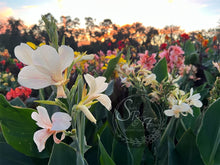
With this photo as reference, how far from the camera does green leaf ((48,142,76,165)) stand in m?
0.47

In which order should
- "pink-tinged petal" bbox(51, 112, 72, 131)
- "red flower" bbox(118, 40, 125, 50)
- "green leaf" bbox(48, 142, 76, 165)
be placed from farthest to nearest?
"red flower" bbox(118, 40, 125, 50) → "green leaf" bbox(48, 142, 76, 165) → "pink-tinged petal" bbox(51, 112, 72, 131)

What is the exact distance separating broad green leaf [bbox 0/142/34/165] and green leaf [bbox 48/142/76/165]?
23 centimetres

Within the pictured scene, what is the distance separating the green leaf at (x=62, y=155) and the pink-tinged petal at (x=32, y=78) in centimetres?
20

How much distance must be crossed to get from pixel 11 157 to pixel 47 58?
461 mm

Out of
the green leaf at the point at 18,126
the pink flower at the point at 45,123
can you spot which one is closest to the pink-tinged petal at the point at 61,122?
the pink flower at the point at 45,123

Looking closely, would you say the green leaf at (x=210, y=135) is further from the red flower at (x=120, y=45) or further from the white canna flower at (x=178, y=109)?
the red flower at (x=120, y=45)

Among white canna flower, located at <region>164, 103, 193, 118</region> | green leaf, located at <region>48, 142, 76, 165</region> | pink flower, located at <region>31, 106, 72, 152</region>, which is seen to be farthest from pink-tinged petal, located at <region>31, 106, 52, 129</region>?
white canna flower, located at <region>164, 103, 193, 118</region>

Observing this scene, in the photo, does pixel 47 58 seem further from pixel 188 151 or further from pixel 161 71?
pixel 161 71

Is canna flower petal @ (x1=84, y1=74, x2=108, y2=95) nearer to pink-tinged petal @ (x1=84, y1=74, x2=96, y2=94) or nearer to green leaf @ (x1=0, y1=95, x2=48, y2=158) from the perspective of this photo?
pink-tinged petal @ (x1=84, y1=74, x2=96, y2=94)

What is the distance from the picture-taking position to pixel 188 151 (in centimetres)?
62

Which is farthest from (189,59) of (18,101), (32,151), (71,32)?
(71,32)

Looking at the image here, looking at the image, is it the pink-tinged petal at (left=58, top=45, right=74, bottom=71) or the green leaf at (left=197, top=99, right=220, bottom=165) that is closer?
the pink-tinged petal at (left=58, top=45, right=74, bottom=71)

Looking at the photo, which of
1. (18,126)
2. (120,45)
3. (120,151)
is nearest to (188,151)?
(120,151)

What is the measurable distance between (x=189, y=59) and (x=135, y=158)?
5.63 ft
